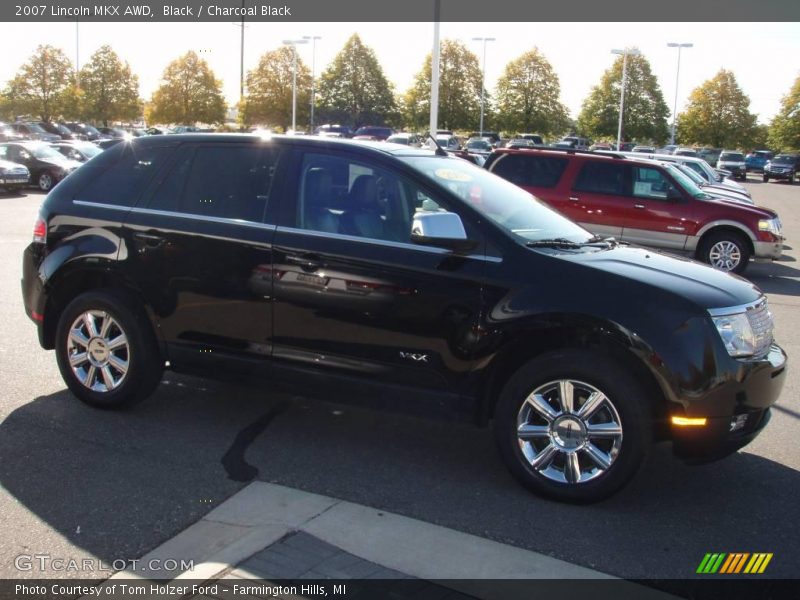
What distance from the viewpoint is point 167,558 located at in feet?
12.0

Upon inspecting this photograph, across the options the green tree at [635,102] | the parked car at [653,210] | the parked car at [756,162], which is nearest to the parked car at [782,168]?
the parked car at [756,162]

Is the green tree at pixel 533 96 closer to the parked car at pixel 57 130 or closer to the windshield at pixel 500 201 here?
the parked car at pixel 57 130

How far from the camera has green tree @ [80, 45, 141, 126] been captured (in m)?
68.5

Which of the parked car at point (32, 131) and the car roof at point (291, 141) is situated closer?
the car roof at point (291, 141)

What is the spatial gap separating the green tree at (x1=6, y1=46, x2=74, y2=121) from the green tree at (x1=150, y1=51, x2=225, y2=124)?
8.73 metres

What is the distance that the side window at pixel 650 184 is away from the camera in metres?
13.4

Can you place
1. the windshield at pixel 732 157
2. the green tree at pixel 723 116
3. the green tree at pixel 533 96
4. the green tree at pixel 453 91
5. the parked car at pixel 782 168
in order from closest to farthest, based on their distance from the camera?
the parked car at pixel 782 168, the windshield at pixel 732 157, the green tree at pixel 453 91, the green tree at pixel 533 96, the green tree at pixel 723 116

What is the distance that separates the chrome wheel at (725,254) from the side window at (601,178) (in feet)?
5.77

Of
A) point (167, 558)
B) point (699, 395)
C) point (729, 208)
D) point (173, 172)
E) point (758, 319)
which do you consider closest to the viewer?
point (167, 558)

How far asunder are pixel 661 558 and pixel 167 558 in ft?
7.25

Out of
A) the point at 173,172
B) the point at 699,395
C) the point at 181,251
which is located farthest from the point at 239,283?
the point at 699,395

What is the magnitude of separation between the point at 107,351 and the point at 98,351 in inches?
2.8

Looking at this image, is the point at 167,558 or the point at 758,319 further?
the point at 758,319

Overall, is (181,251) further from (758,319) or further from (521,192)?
(758,319)
